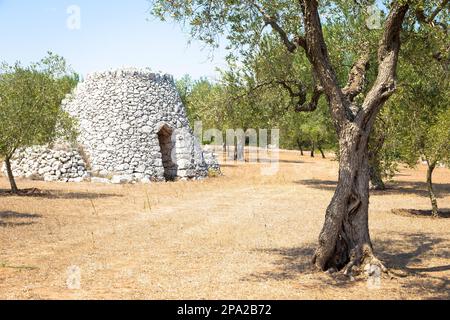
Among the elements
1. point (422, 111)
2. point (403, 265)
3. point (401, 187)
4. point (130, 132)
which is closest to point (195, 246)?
point (403, 265)

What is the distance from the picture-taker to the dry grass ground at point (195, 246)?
7785mm

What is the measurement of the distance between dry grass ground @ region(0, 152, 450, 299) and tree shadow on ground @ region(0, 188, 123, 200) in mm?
41

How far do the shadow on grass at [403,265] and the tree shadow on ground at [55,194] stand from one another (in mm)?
10885

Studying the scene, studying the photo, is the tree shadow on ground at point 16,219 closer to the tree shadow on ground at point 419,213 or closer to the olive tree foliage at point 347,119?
the olive tree foliage at point 347,119

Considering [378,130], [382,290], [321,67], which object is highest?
[321,67]

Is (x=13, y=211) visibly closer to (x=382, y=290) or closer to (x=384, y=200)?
(x=382, y=290)

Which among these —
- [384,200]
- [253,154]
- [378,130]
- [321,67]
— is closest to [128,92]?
[384,200]

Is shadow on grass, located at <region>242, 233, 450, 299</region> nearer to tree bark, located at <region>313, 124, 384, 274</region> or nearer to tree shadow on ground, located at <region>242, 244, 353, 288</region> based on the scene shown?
tree shadow on ground, located at <region>242, 244, 353, 288</region>

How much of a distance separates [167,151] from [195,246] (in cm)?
1838

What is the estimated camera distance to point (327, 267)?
9.05 metres

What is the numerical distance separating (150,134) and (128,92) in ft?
8.69

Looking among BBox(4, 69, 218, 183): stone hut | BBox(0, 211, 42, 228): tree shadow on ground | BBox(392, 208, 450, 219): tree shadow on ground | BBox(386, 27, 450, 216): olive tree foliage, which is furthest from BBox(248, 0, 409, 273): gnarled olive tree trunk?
BBox(4, 69, 218, 183): stone hut

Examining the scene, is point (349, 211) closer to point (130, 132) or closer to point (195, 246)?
point (195, 246)

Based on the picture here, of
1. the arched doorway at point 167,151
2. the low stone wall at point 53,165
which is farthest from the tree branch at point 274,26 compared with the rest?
the arched doorway at point 167,151
